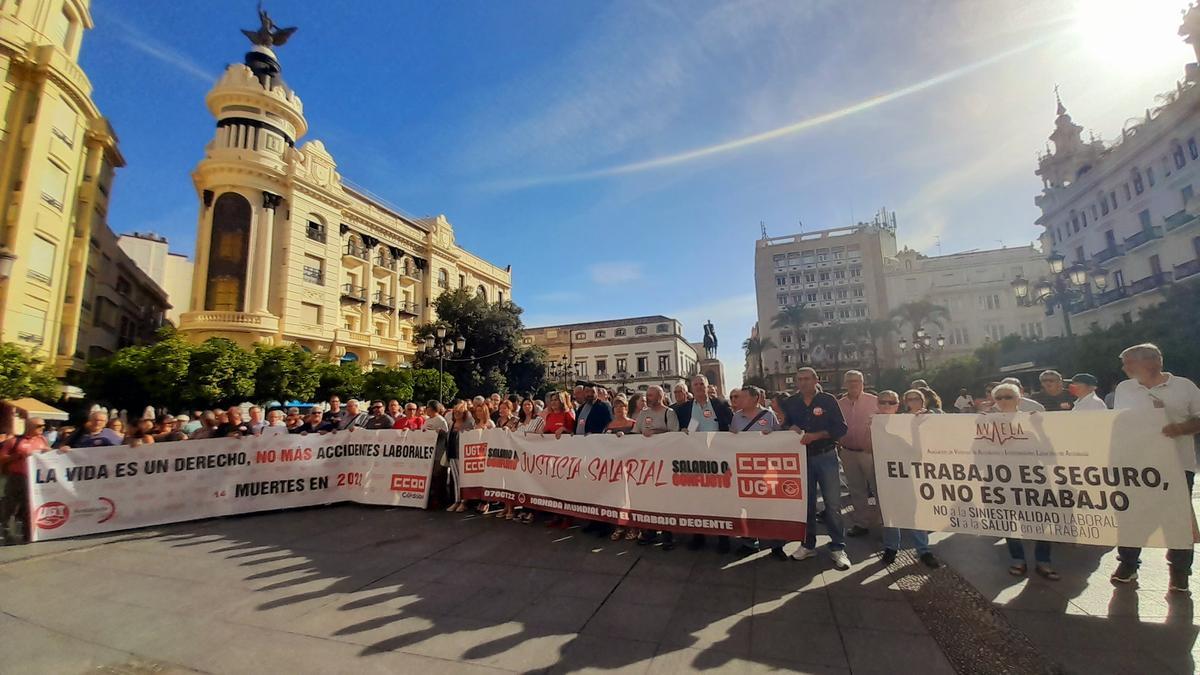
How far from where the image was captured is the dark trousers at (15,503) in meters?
6.63

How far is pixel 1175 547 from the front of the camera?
3834mm

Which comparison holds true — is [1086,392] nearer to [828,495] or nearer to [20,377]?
[828,495]

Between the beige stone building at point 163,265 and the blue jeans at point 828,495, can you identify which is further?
the beige stone building at point 163,265

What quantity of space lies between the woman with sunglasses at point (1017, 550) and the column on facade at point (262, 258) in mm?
35174

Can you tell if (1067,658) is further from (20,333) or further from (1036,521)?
(20,333)

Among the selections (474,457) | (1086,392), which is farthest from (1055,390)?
(474,457)

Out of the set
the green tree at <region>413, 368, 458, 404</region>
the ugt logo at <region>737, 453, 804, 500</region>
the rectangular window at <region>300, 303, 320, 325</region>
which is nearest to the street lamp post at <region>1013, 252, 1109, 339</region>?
the ugt logo at <region>737, 453, 804, 500</region>

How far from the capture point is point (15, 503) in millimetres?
6664

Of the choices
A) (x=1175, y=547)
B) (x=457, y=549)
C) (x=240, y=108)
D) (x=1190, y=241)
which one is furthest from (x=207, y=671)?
(x=1190, y=241)

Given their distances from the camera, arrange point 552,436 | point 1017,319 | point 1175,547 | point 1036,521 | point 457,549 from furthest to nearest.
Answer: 1. point 1017,319
2. point 552,436
3. point 457,549
4. point 1036,521
5. point 1175,547

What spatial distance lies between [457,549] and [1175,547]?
645 centimetres

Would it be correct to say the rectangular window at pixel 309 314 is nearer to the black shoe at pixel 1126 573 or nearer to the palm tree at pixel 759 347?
the black shoe at pixel 1126 573

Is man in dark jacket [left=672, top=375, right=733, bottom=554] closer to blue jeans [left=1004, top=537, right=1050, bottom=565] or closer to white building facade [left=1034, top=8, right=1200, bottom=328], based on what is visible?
blue jeans [left=1004, top=537, right=1050, bottom=565]

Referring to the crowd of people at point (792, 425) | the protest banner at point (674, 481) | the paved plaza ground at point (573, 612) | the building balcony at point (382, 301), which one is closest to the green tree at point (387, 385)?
the building balcony at point (382, 301)
